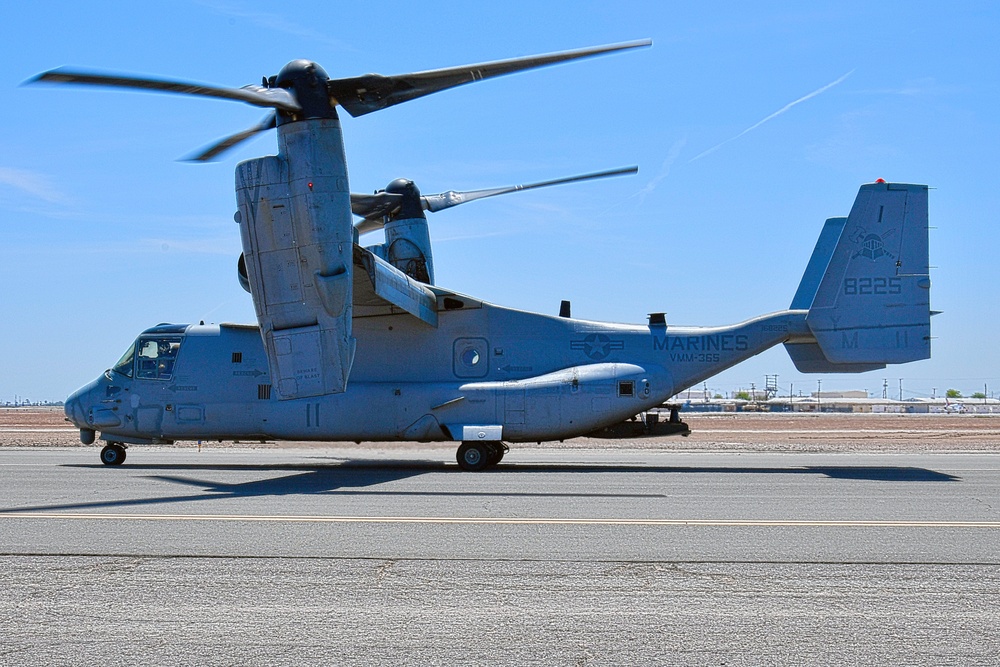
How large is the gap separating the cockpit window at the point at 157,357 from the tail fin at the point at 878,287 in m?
14.3

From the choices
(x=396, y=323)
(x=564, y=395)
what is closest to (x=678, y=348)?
(x=564, y=395)

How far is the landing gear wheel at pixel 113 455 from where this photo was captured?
2053 cm

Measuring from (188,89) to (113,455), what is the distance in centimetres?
1030

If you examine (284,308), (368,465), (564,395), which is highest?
(284,308)

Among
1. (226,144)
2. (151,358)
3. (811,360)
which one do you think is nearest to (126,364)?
(151,358)

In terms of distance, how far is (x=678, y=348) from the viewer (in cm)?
2017

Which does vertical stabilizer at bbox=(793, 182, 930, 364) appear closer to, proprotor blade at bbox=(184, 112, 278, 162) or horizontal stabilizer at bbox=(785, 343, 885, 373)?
horizontal stabilizer at bbox=(785, 343, 885, 373)

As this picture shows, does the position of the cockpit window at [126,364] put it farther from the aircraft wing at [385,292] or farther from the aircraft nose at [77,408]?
the aircraft wing at [385,292]

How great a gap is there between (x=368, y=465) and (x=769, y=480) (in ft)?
30.1

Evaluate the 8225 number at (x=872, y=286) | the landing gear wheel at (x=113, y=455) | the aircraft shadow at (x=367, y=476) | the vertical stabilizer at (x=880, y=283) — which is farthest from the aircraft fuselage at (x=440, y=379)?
the 8225 number at (x=872, y=286)

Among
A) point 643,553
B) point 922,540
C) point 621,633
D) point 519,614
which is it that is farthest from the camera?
point 922,540

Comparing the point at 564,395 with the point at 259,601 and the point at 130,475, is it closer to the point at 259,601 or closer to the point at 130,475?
the point at 130,475

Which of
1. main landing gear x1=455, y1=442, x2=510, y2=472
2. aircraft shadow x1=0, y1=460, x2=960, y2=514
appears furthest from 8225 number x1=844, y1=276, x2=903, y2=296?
main landing gear x1=455, y1=442, x2=510, y2=472

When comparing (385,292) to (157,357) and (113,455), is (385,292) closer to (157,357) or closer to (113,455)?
(157,357)
